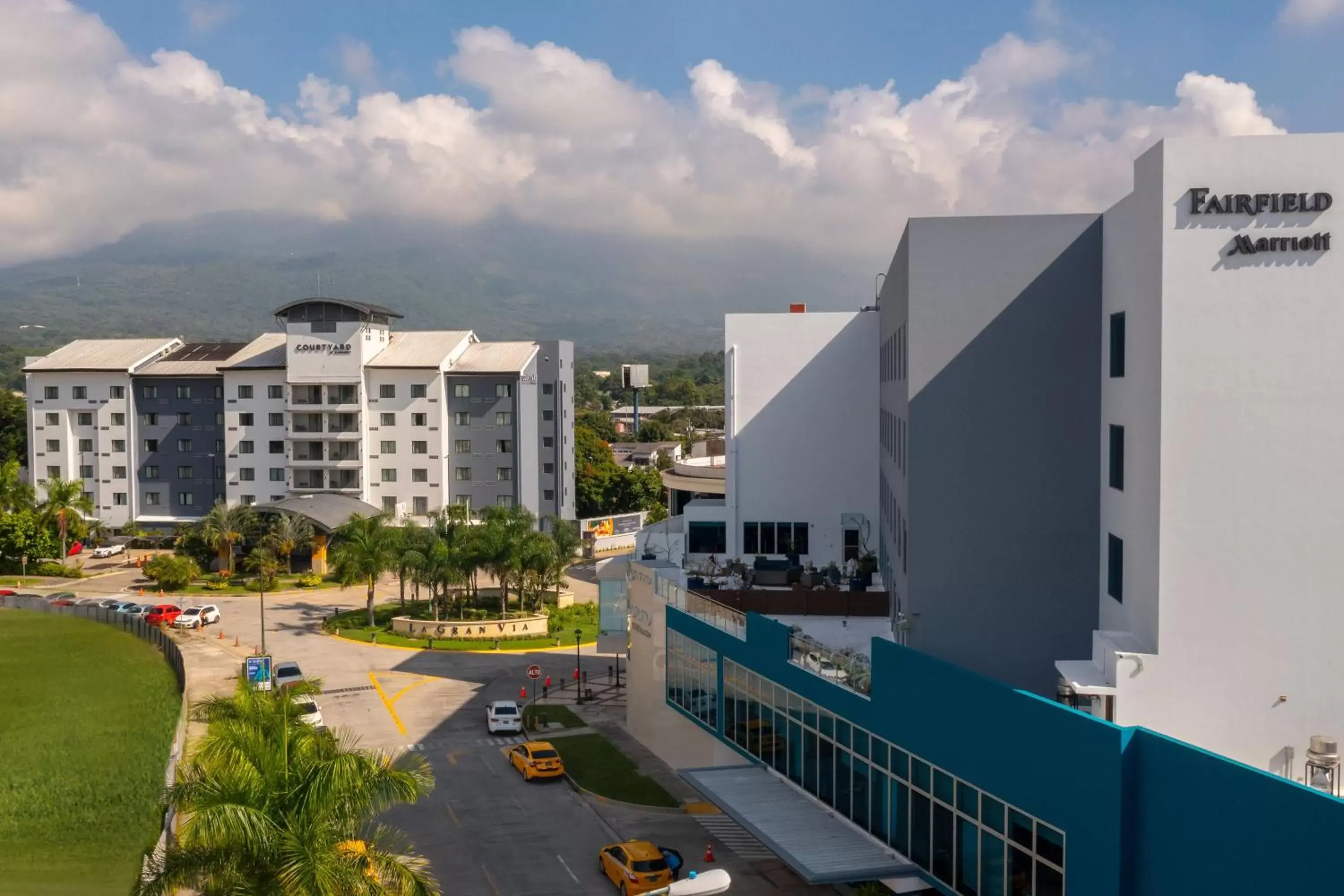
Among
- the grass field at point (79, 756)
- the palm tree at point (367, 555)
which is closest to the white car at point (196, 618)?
the grass field at point (79, 756)

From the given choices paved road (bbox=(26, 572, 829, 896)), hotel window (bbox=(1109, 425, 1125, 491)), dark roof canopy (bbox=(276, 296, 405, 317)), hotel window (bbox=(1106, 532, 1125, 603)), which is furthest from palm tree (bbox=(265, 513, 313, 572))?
hotel window (bbox=(1109, 425, 1125, 491))

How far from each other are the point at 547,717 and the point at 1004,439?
23.5 meters

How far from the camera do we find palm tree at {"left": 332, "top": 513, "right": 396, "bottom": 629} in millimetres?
58188

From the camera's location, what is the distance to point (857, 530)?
45.7 meters

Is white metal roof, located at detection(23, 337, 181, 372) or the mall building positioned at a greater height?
white metal roof, located at detection(23, 337, 181, 372)

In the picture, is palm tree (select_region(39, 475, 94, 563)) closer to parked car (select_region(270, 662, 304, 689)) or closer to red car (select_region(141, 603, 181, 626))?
red car (select_region(141, 603, 181, 626))

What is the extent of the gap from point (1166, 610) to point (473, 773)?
22.8 metres

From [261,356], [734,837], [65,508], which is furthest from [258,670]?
[261,356]

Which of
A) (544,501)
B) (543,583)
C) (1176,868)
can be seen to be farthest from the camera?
(544,501)

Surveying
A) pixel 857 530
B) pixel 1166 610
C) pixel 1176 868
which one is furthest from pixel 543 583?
pixel 1176 868

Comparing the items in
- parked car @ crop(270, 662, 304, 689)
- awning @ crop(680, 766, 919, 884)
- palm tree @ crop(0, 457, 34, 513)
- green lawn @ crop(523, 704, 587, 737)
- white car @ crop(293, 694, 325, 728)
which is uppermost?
palm tree @ crop(0, 457, 34, 513)

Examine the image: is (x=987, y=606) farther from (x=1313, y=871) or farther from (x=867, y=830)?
(x=1313, y=871)

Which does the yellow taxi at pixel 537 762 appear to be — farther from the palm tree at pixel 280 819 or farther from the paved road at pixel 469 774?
the palm tree at pixel 280 819

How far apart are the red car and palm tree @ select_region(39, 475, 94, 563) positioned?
773 inches
